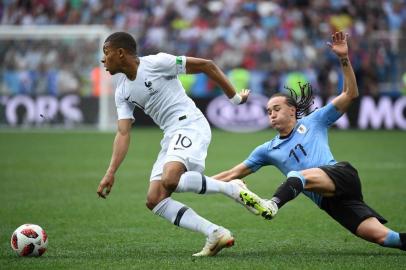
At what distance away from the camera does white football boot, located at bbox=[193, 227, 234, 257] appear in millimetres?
7309

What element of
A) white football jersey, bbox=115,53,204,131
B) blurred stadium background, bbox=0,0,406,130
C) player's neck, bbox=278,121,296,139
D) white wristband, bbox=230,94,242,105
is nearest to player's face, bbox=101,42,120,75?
white football jersey, bbox=115,53,204,131

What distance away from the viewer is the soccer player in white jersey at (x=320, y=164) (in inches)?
294

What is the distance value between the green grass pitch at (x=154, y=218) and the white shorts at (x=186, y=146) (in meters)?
0.85

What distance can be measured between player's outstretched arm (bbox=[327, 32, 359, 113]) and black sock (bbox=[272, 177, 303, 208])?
1.00 meters

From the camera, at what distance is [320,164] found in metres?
7.80

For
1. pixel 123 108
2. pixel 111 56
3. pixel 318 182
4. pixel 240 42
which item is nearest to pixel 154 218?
pixel 123 108

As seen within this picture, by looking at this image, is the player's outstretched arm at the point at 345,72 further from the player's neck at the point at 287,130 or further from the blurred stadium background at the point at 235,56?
the blurred stadium background at the point at 235,56

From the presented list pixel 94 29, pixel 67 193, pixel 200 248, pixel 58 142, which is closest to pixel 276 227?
pixel 200 248

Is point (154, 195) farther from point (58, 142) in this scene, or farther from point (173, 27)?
point (173, 27)

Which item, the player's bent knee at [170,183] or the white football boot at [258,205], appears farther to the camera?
the player's bent knee at [170,183]

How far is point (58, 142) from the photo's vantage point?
74.5 feet

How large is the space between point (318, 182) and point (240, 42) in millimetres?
20586

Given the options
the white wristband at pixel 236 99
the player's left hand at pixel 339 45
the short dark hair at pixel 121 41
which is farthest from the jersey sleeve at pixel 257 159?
the short dark hair at pixel 121 41

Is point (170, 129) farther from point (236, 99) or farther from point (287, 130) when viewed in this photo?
point (287, 130)
